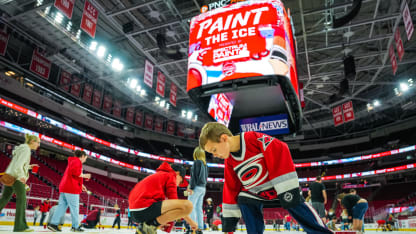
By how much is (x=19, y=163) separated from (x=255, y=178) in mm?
4153

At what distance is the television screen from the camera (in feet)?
26.4

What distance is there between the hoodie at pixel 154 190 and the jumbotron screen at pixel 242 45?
378 cm

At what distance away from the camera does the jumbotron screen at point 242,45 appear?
6.45 meters

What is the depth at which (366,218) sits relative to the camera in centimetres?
1991

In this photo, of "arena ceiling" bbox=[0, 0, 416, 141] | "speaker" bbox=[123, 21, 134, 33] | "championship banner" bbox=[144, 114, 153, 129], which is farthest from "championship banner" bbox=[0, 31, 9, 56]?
"championship banner" bbox=[144, 114, 153, 129]

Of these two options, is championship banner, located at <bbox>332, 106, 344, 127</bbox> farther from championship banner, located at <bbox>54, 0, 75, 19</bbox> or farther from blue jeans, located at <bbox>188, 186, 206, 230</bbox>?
championship banner, located at <bbox>54, 0, 75, 19</bbox>

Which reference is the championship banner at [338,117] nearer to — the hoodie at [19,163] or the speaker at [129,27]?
the speaker at [129,27]

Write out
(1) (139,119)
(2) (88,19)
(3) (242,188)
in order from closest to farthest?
(3) (242,188), (2) (88,19), (1) (139,119)

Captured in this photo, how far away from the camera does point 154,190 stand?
3.03 m

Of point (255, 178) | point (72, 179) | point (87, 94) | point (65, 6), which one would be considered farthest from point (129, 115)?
point (255, 178)

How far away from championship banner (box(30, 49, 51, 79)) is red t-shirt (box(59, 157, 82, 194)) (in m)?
15.4

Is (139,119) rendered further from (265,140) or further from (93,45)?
(265,140)

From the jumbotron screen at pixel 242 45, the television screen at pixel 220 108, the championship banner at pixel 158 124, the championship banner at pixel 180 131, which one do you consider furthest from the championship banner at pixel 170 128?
the jumbotron screen at pixel 242 45

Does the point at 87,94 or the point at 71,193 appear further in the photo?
the point at 87,94
